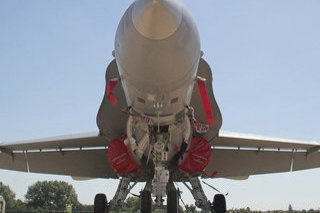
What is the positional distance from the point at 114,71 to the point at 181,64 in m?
2.88

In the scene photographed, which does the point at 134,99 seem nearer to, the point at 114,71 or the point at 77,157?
the point at 114,71

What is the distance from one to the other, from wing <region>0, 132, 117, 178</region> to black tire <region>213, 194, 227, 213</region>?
3.70 meters

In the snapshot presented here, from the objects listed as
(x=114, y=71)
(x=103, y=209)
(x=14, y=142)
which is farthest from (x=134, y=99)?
(x=14, y=142)

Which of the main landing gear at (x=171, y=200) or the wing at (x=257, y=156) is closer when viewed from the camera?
the main landing gear at (x=171, y=200)

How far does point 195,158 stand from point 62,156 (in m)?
5.55

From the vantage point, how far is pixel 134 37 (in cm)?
403

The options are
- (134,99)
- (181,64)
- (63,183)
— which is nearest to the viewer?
(181,64)

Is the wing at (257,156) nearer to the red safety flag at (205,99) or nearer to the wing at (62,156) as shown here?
the wing at (62,156)

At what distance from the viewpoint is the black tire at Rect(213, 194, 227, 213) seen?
8086mm

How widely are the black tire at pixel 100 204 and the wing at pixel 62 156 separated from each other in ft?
5.96

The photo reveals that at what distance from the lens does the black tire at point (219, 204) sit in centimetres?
809

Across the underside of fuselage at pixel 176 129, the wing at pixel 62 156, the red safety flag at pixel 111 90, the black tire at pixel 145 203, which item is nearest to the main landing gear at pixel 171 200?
the black tire at pixel 145 203

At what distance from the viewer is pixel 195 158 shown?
23.2ft

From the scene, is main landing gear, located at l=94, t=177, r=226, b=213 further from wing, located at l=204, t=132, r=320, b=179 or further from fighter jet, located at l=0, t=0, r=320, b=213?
wing, located at l=204, t=132, r=320, b=179
